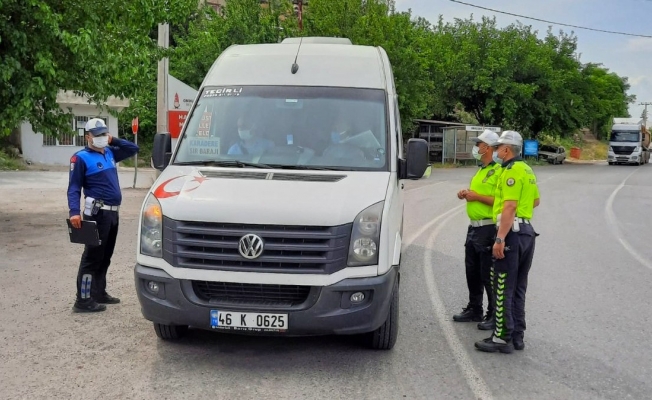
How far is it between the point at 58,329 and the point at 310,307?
2.60 m

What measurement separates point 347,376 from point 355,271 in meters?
0.81

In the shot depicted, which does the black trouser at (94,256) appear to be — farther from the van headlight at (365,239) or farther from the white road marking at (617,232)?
the white road marking at (617,232)

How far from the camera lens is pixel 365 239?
4.82 meters

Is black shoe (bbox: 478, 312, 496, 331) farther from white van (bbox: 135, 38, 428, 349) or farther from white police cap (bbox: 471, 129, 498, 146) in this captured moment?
white police cap (bbox: 471, 129, 498, 146)

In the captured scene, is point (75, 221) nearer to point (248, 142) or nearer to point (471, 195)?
point (248, 142)

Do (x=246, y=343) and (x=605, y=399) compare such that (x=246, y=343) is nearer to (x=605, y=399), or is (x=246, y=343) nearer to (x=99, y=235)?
(x=99, y=235)

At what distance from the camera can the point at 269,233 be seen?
15.6ft

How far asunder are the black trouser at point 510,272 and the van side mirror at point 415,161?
2.98ft

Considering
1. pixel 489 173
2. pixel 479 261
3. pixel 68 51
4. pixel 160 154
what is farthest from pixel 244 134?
pixel 68 51

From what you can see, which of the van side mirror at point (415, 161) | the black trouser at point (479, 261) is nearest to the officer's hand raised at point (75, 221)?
the van side mirror at point (415, 161)

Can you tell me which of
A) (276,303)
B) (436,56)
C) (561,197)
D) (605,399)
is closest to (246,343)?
(276,303)

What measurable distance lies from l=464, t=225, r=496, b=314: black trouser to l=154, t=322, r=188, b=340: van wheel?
2755 mm

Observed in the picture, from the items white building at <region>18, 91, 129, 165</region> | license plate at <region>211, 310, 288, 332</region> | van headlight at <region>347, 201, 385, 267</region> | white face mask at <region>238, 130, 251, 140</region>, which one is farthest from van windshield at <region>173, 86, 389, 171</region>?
white building at <region>18, 91, 129, 165</region>

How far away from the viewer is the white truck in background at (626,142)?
1932 inches
